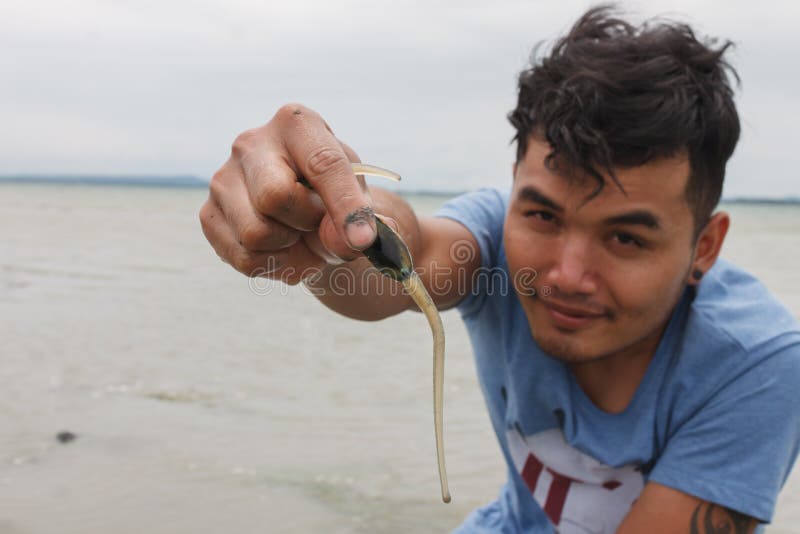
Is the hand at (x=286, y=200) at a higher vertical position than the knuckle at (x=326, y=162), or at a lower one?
lower

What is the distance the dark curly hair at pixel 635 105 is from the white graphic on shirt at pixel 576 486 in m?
1.03

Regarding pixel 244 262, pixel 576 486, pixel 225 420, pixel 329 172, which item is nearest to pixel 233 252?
pixel 244 262

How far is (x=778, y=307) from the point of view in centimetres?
291

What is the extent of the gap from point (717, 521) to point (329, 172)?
6.28 ft

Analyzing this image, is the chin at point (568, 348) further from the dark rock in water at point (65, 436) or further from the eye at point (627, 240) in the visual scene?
the dark rock in water at point (65, 436)

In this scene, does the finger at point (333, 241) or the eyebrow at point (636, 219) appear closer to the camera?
the finger at point (333, 241)

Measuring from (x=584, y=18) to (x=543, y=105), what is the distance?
0.61m

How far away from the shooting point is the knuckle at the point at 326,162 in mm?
1863

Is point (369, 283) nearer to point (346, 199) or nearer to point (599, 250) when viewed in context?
point (599, 250)

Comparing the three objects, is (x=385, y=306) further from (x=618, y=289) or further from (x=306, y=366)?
(x=306, y=366)

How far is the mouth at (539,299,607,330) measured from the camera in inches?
107

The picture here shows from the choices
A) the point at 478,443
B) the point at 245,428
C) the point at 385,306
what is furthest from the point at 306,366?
the point at 385,306

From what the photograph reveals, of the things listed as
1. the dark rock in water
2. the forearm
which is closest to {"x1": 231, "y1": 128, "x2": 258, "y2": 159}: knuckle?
the forearm

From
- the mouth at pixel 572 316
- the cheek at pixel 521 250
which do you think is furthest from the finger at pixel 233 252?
the mouth at pixel 572 316
